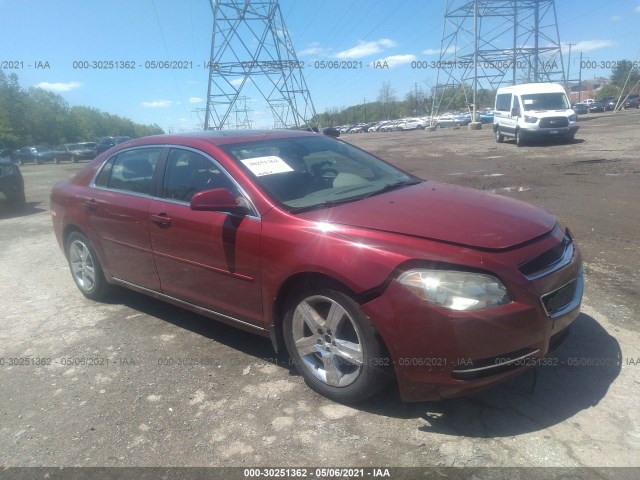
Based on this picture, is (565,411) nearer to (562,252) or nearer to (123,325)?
(562,252)

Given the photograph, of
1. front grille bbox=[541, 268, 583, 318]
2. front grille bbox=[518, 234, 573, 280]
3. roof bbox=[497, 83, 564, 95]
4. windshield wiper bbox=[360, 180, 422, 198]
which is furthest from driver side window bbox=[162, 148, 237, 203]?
roof bbox=[497, 83, 564, 95]

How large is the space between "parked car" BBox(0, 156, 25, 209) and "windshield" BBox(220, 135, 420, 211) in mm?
9974

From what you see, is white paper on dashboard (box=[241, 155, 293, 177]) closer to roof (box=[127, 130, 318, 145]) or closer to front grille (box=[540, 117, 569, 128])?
roof (box=[127, 130, 318, 145])

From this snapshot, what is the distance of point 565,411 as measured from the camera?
2.86 meters

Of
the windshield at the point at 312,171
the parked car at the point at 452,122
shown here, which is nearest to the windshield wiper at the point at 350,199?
the windshield at the point at 312,171

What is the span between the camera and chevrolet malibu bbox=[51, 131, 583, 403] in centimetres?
261

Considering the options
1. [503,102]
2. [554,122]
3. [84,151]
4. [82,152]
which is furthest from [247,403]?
[84,151]

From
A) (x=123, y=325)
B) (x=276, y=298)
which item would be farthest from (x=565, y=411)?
(x=123, y=325)

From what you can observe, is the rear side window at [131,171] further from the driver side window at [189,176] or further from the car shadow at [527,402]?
the car shadow at [527,402]

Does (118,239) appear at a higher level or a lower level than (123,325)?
higher

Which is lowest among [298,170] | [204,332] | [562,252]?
[204,332]

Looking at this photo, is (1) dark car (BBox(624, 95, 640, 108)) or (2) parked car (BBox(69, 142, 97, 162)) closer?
(2) parked car (BBox(69, 142, 97, 162))

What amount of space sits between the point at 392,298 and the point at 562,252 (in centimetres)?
113

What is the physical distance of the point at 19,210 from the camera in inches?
468
